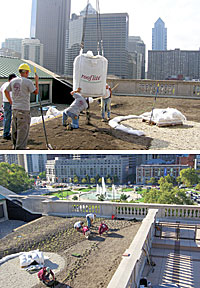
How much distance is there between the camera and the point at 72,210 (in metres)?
9.23

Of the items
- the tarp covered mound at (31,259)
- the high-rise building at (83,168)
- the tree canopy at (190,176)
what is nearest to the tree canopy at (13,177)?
the high-rise building at (83,168)

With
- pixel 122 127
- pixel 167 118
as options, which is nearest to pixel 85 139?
pixel 122 127

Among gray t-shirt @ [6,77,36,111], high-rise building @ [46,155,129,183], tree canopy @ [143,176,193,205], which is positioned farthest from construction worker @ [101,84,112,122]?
high-rise building @ [46,155,129,183]

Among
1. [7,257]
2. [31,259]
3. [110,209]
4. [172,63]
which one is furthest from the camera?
[172,63]

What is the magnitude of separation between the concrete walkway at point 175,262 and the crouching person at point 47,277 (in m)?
1.45

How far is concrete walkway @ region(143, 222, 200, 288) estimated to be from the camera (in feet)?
16.4

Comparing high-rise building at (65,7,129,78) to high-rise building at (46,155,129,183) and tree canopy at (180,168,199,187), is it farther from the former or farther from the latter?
tree canopy at (180,168,199,187)

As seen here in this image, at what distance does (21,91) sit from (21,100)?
A: 0.13 meters

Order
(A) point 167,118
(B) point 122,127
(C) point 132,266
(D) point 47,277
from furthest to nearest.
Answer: (A) point 167,118 → (B) point 122,127 → (D) point 47,277 → (C) point 132,266

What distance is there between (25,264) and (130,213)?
11.5 ft

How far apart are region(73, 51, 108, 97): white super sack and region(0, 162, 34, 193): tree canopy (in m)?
40.9

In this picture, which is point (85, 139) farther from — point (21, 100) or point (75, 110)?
point (21, 100)

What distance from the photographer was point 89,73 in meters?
6.17

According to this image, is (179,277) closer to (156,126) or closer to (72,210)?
(156,126)
